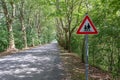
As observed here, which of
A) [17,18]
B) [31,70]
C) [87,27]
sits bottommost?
[31,70]

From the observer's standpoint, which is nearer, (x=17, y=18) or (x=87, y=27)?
(x=87, y=27)

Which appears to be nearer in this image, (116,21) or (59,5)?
(116,21)

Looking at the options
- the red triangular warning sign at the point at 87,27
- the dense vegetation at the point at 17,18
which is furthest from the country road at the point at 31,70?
the dense vegetation at the point at 17,18

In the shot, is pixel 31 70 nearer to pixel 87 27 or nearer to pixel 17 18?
pixel 87 27

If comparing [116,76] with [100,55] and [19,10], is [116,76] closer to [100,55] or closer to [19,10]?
[100,55]

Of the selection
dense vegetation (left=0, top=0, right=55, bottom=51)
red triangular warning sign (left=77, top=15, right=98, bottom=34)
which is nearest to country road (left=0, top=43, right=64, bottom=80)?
red triangular warning sign (left=77, top=15, right=98, bottom=34)

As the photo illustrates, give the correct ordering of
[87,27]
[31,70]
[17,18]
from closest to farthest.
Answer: [87,27]
[31,70]
[17,18]

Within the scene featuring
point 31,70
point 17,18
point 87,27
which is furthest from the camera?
point 17,18

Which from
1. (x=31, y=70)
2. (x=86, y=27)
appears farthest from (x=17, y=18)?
(x=86, y=27)

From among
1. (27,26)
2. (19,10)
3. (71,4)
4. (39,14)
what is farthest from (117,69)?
(39,14)

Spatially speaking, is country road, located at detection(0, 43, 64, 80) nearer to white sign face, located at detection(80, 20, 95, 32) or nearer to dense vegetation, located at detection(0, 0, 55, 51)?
white sign face, located at detection(80, 20, 95, 32)

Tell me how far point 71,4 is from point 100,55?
10528 millimetres

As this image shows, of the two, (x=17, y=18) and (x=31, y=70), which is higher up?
(x=17, y=18)

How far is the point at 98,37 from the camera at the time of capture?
11.3m
